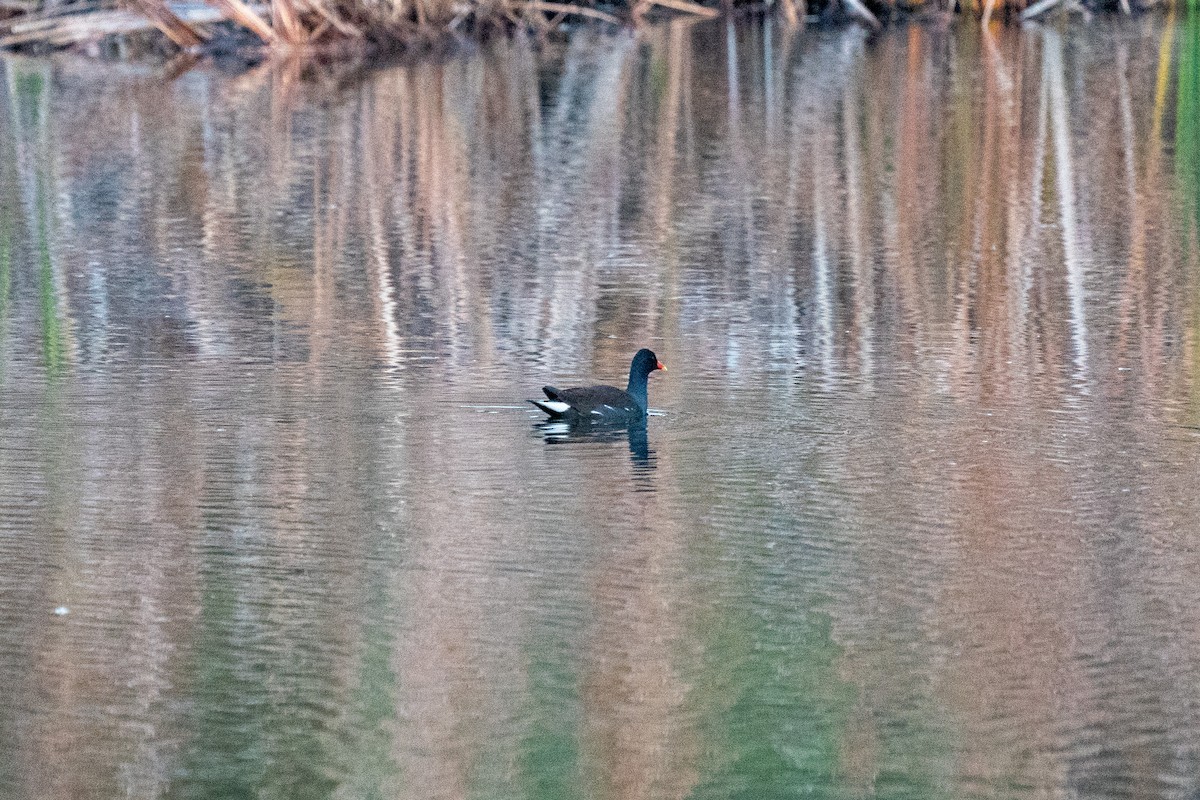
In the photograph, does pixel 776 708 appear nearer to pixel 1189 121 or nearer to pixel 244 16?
pixel 1189 121

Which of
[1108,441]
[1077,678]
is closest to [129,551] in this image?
[1077,678]

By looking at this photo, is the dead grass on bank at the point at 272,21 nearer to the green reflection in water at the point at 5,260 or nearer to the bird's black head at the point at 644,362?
the green reflection in water at the point at 5,260

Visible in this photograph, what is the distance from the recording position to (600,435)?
28.5 feet

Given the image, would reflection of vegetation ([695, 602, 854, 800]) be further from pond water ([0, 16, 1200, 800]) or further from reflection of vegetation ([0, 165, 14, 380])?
reflection of vegetation ([0, 165, 14, 380])

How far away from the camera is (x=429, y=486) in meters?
7.80

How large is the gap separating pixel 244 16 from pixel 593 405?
1772cm

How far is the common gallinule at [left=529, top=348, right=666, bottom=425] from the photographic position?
8758mm

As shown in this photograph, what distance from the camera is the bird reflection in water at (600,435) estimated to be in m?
8.54

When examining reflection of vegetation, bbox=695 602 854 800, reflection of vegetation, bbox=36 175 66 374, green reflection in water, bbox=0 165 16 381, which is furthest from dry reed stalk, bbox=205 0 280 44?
reflection of vegetation, bbox=695 602 854 800

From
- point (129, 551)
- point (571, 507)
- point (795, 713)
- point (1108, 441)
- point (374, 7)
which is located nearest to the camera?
point (795, 713)

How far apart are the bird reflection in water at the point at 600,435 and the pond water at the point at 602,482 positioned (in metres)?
0.03

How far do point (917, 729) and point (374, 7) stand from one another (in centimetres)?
2233

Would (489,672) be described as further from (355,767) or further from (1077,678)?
(1077,678)

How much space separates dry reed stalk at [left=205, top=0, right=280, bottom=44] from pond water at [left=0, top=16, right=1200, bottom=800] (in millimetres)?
8237
